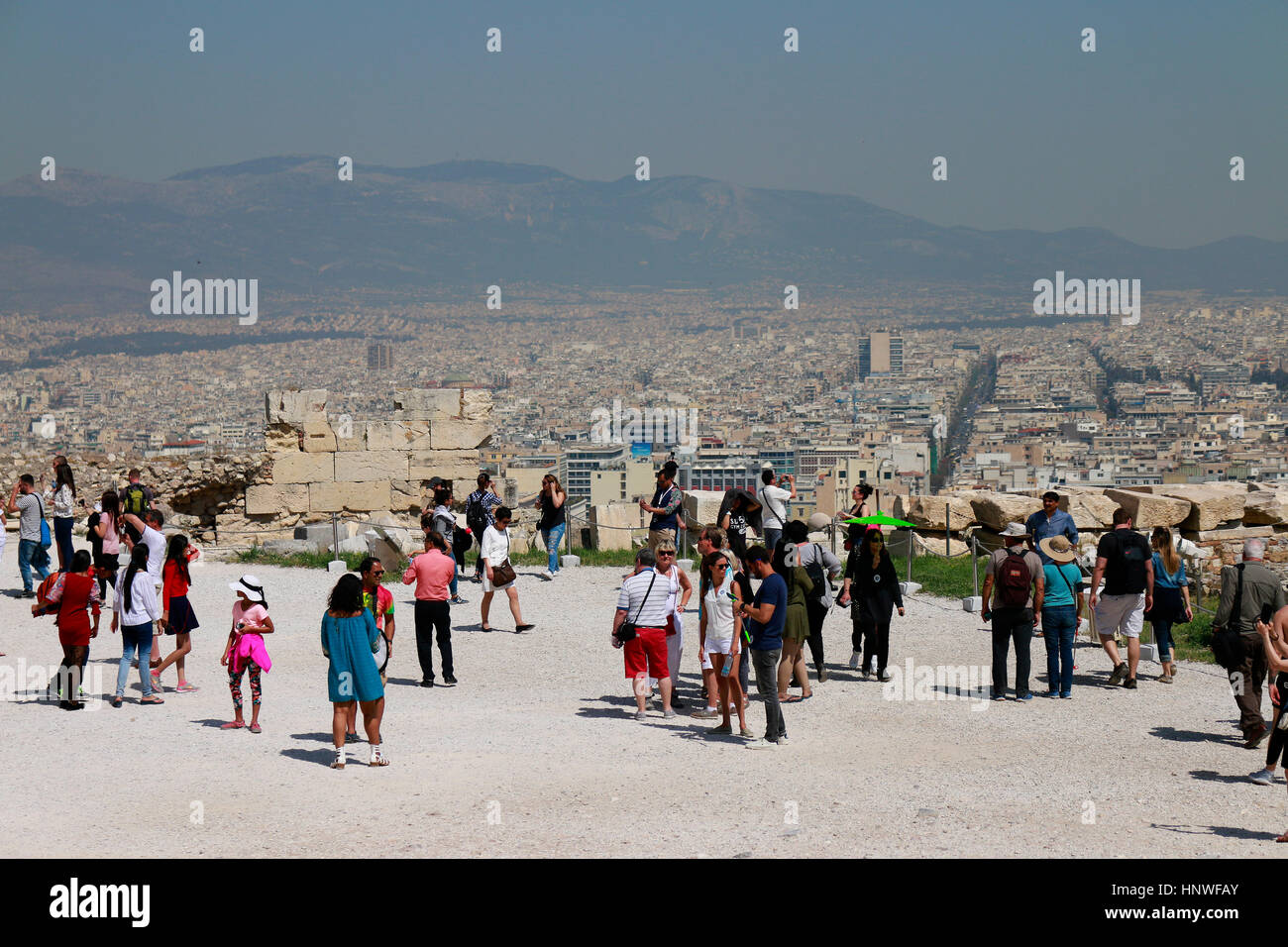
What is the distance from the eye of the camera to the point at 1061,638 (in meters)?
10.4

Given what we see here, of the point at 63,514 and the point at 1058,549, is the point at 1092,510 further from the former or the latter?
the point at 63,514

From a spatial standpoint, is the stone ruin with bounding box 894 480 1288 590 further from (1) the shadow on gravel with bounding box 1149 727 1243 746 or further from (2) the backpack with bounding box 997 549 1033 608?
(1) the shadow on gravel with bounding box 1149 727 1243 746

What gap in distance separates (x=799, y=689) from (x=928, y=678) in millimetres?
1302

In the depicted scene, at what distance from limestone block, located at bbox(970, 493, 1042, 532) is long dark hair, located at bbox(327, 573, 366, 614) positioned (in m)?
10.6

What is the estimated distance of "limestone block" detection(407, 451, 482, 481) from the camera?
19.0 m

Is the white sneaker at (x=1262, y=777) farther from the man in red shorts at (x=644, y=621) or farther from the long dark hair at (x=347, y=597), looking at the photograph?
the long dark hair at (x=347, y=597)

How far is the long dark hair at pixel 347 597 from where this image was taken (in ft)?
27.1

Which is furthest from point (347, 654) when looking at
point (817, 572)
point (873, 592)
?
point (873, 592)

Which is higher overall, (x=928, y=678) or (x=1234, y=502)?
(x=1234, y=502)

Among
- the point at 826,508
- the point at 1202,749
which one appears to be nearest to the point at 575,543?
the point at 1202,749

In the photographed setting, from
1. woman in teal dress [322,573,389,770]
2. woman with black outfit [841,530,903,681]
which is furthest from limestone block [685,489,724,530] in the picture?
woman in teal dress [322,573,389,770]

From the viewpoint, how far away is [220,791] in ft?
25.6
